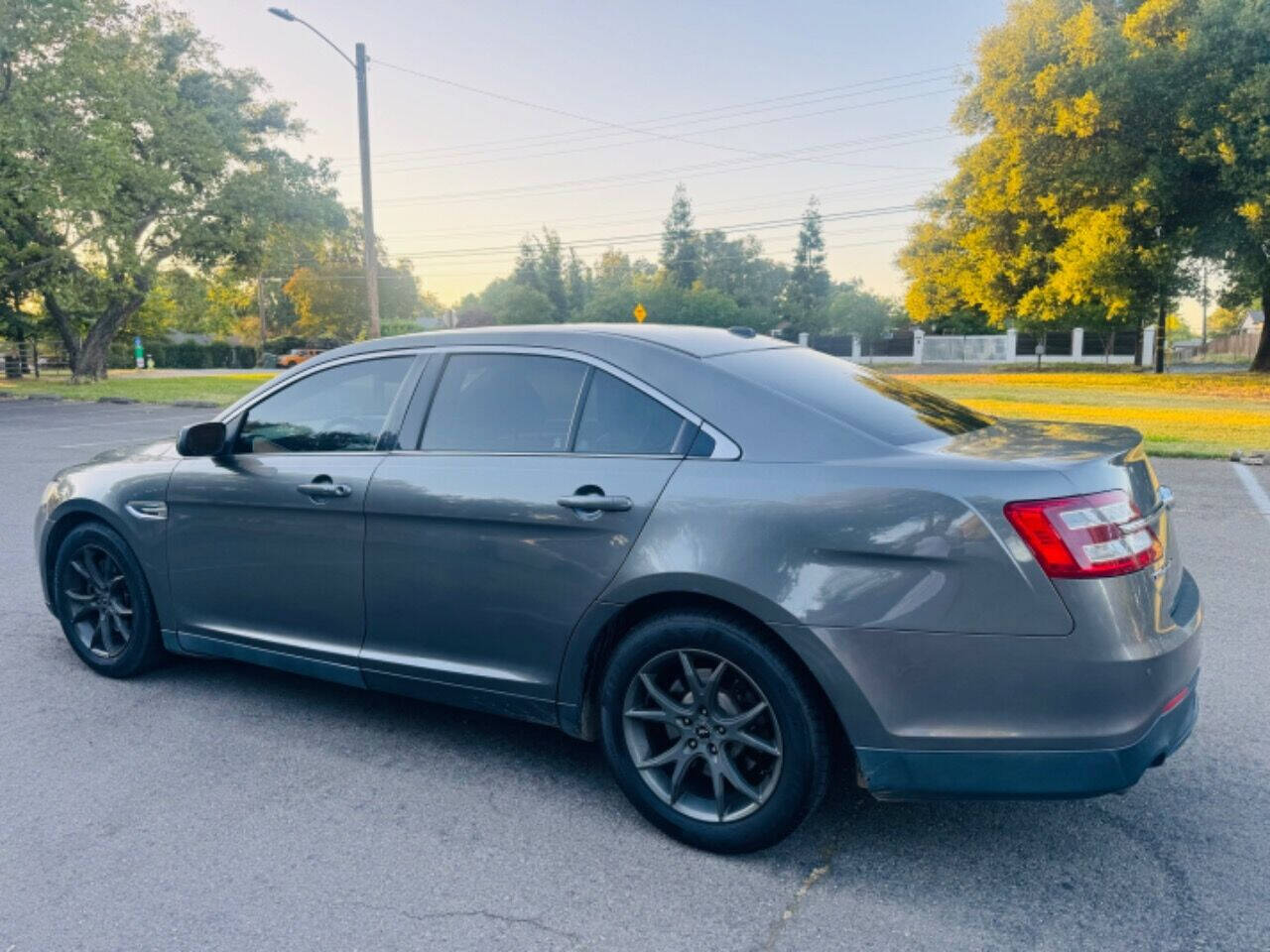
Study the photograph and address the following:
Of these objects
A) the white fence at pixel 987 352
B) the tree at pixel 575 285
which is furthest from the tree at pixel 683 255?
the white fence at pixel 987 352

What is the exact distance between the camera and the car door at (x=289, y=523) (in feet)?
12.2

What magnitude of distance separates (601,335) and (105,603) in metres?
2.82

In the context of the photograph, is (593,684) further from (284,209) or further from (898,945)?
(284,209)

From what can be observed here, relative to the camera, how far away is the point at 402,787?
136 inches

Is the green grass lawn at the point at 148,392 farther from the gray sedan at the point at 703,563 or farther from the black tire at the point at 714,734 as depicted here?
the black tire at the point at 714,734

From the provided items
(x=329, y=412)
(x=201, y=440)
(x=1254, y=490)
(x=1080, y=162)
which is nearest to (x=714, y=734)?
(x=329, y=412)

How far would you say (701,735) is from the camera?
295 centimetres

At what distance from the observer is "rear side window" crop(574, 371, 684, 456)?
123 inches

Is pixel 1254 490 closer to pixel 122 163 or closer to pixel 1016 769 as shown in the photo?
pixel 1016 769

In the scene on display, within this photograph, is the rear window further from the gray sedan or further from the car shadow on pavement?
the car shadow on pavement

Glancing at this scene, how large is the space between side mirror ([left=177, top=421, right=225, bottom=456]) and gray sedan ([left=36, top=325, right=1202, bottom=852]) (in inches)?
0.5

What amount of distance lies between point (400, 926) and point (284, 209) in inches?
1436

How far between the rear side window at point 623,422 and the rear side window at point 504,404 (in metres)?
Result: 0.08

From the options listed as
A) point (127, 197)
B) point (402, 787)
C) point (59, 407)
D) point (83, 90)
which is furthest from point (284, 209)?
point (402, 787)
